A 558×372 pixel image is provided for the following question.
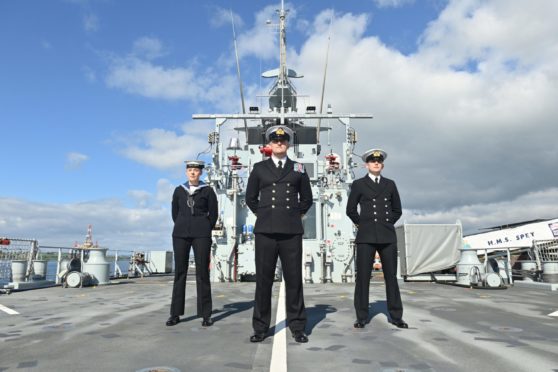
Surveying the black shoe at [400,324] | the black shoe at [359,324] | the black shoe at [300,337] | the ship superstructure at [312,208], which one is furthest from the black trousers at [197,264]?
the ship superstructure at [312,208]

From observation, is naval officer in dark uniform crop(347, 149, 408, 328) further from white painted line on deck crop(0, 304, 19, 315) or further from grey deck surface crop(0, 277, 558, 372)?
white painted line on deck crop(0, 304, 19, 315)

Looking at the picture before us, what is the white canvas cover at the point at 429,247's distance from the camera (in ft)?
39.1

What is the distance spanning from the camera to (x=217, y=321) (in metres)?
4.28

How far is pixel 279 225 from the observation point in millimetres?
3510

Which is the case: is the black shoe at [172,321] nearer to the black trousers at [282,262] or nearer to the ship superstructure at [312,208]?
the black trousers at [282,262]

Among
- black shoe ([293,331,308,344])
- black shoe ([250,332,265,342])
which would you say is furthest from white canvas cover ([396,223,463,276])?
black shoe ([250,332,265,342])

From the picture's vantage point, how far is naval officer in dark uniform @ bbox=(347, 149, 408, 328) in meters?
4.05

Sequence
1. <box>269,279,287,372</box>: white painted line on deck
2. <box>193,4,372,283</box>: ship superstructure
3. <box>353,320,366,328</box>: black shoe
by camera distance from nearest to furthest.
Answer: <box>269,279,287,372</box>: white painted line on deck, <box>353,320,366,328</box>: black shoe, <box>193,4,372,283</box>: ship superstructure

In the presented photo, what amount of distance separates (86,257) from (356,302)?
10.2m

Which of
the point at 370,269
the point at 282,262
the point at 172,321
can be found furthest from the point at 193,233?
the point at 370,269

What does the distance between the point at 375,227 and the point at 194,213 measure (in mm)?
2067

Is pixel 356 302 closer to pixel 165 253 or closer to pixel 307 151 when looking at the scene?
pixel 307 151

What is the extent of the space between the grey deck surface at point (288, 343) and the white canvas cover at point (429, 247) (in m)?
6.99

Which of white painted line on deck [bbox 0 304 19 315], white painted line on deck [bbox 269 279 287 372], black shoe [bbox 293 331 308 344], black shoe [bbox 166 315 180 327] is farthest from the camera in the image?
white painted line on deck [bbox 0 304 19 315]
